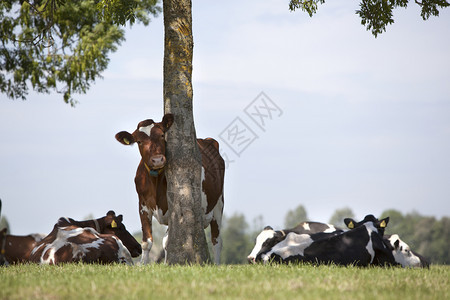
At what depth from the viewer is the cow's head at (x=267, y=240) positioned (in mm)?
11867

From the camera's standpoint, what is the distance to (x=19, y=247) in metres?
14.4

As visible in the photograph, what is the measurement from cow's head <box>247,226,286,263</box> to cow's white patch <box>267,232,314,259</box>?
0.97 ft

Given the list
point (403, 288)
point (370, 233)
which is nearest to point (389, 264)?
point (370, 233)

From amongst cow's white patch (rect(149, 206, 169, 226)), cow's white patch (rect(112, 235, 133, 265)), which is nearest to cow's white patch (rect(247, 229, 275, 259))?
cow's white patch (rect(149, 206, 169, 226))

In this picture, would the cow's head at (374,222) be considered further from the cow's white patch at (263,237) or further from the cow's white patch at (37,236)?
the cow's white patch at (37,236)

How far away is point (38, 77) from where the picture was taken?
23188 millimetres

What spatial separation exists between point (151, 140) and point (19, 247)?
225 inches

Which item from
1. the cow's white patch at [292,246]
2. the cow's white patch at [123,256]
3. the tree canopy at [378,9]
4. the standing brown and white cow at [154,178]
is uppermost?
the tree canopy at [378,9]

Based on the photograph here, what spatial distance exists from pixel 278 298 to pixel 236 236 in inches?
3211

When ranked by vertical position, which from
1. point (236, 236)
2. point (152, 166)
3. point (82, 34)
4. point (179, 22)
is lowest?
point (236, 236)

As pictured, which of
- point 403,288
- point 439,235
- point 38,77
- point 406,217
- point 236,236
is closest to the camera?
point 403,288

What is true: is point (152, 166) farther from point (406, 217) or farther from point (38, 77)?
point (406, 217)

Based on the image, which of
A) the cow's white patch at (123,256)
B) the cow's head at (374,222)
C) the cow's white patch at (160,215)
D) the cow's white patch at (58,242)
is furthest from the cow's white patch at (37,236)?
the cow's head at (374,222)

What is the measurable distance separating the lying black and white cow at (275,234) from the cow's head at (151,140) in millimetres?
3052
